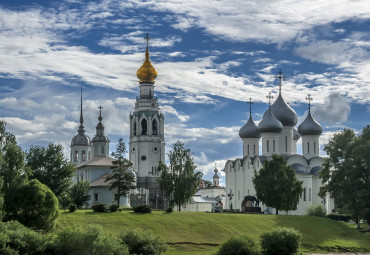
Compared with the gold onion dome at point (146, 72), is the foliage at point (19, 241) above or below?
below

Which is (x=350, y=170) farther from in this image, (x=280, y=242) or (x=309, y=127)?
(x=309, y=127)

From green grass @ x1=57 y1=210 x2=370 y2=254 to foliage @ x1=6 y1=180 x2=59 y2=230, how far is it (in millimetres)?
3196

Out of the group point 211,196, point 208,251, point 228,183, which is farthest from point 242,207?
point 211,196

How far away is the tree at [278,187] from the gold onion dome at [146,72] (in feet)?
122

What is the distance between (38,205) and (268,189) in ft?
103

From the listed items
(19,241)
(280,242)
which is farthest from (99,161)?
(19,241)

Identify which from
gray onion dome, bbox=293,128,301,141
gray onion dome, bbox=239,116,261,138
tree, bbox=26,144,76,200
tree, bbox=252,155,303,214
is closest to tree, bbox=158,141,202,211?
tree, bbox=252,155,303,214

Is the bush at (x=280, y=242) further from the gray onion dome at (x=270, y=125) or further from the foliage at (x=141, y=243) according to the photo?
the gray onion dome at (x=270, y=125)

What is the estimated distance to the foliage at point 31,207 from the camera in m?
48.3

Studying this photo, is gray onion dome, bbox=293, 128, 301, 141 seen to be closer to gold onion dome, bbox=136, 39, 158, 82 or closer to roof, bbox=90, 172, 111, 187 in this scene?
gold onion dome, bbox=136, 39, 158, 82

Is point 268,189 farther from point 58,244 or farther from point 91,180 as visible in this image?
point 58,244

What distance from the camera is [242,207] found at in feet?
283

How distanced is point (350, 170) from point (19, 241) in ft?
128

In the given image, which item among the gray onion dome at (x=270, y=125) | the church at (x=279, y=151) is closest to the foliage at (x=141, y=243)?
the church at (x=279, y=151)
